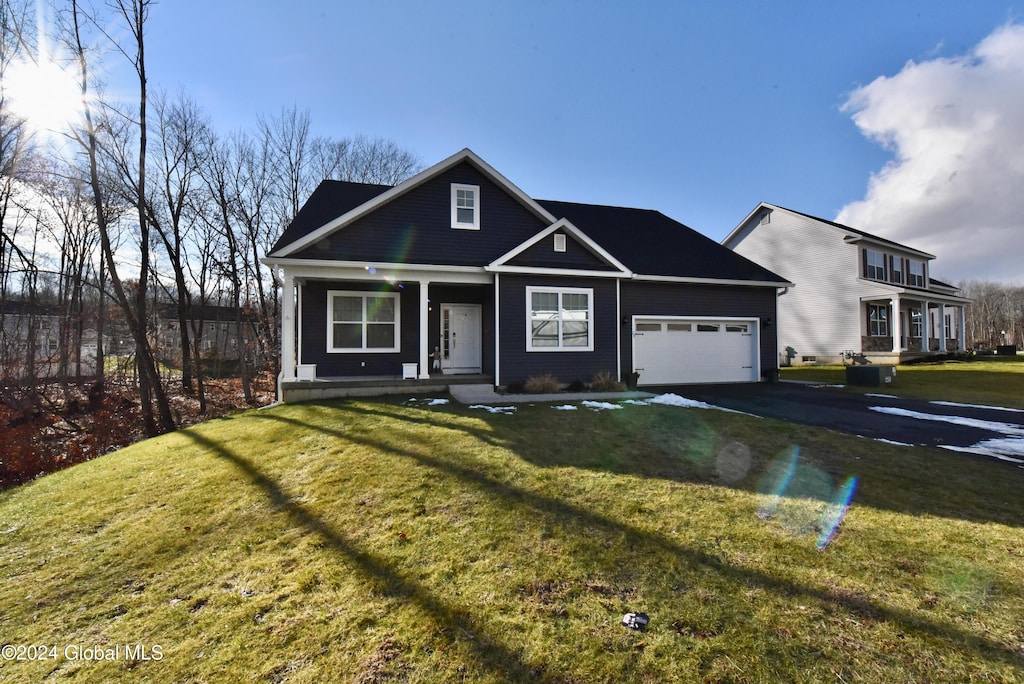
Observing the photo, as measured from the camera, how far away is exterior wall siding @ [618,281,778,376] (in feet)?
42.2

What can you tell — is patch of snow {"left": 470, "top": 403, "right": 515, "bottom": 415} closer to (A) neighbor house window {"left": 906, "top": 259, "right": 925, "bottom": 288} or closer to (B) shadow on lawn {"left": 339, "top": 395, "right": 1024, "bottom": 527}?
(B) shadow on lawn {"left": 339, "top": 395, "right": 1024, "bottom": 527}

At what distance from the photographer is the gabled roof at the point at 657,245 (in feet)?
45.1

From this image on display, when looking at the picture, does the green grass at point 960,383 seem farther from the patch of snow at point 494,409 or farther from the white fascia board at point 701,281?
the patch of snow at point 494,409

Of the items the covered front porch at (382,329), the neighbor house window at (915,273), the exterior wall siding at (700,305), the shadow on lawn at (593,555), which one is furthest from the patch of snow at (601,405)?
the neighbor house window at (915,273)

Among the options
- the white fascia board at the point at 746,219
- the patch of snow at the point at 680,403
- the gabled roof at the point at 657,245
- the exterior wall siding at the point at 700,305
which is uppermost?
the white fascia board at the point at 746,219

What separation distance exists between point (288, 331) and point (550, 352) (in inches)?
257

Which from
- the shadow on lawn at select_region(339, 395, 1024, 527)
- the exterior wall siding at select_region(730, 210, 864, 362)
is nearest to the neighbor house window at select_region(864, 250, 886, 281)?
the exterior wall siding at select_region(730, 210, 864, 362)

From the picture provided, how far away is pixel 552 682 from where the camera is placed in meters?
2.15

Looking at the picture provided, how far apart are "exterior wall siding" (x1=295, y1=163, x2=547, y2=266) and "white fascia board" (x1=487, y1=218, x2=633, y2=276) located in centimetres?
73

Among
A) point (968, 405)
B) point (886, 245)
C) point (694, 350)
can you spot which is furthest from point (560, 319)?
point (886, 245)

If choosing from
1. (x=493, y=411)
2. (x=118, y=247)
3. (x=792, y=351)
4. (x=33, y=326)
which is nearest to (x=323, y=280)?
(x=493, y=411)

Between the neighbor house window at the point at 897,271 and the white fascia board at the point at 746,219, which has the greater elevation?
the white fascia board at the point at 746,219

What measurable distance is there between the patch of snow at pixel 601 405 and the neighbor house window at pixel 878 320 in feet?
69.5

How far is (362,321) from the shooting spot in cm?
1183
